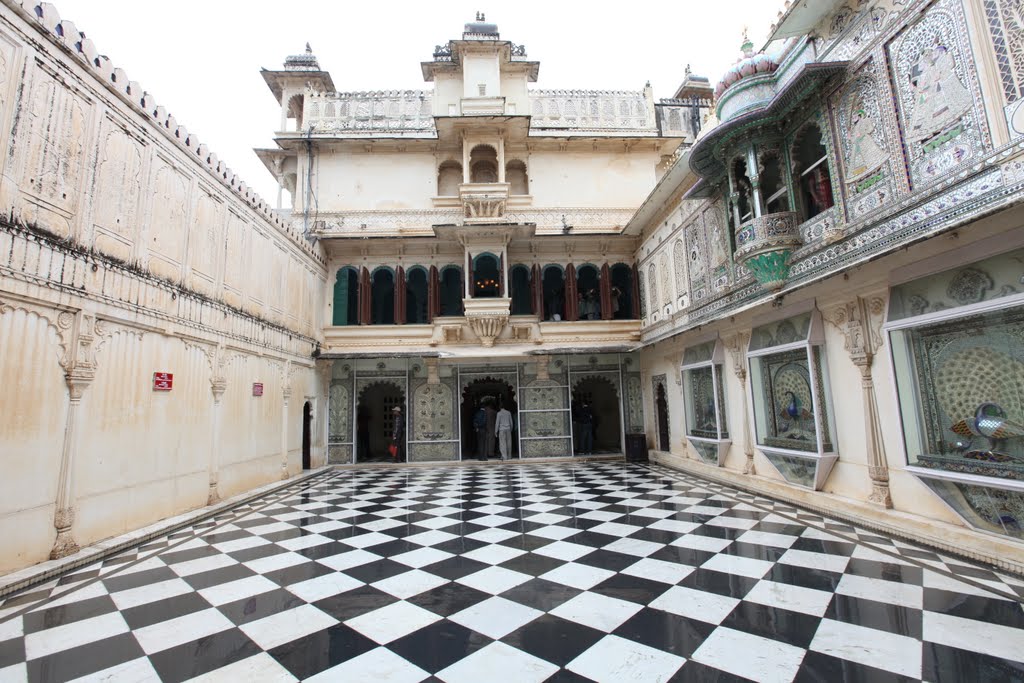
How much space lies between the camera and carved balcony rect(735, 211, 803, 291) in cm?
601

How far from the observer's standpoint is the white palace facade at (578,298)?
3988mm

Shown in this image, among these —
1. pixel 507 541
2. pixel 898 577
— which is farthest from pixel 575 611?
pixel 898 577

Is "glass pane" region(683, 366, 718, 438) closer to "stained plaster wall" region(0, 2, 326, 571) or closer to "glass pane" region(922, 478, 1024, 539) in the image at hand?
"glass pane" region(922, 478, 1024, 539)

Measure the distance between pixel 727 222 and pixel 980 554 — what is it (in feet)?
17.2

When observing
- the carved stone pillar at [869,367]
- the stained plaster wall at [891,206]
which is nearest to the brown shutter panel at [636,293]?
the stained plaster wall at [891,206]

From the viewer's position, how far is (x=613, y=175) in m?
12.8

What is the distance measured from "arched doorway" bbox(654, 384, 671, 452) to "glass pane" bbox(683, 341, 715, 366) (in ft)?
5.28

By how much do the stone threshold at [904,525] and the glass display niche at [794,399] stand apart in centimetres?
24

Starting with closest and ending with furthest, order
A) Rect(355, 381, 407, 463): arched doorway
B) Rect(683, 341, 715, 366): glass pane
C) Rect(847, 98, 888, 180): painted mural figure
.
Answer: Rect(847, 98, 888, 180): painted mural figure, Rect(683, 341, 715, 366): glass pane, Rect(355, 381, 407, 463): arched doorway

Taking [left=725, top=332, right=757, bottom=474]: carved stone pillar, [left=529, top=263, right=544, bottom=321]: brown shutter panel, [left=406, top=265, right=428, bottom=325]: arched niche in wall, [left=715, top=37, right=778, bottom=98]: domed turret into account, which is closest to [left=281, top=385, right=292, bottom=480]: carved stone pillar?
[left=406, top=265, right=428, bottom=325]: arched niche in wall

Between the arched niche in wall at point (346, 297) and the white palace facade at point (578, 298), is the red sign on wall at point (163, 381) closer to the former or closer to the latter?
the white palace facade at point (578, 298)

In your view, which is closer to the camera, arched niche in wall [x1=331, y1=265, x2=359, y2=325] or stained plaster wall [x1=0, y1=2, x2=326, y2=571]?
stained plaster wall [x1=0, y1=2, x2=326, y2=571]

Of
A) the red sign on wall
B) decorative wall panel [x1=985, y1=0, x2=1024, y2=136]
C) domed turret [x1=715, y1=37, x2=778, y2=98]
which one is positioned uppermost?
domed turret [x1=715, y1=37, x2=778, y2=98]

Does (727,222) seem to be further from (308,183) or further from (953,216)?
(308,183)
